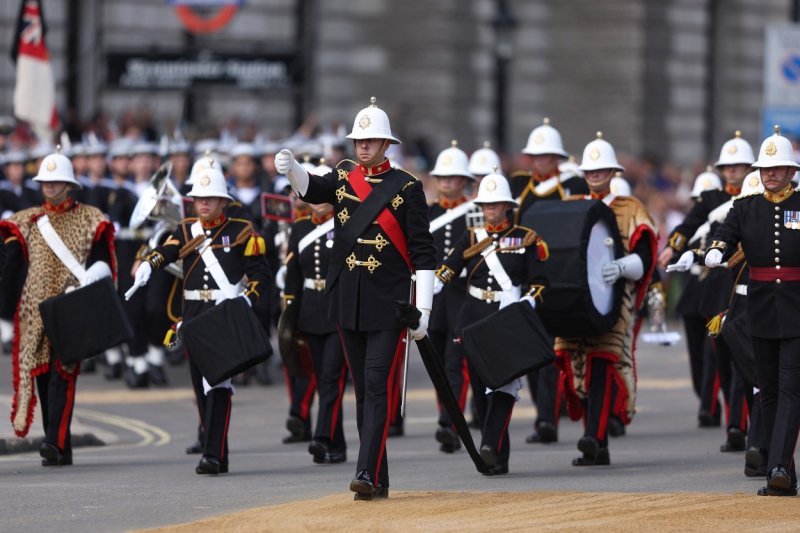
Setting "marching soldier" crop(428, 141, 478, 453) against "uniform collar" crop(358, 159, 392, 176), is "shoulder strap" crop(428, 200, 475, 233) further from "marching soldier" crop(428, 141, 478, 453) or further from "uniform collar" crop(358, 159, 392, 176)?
"uniform collar" crop(358, 159, 392, 176)

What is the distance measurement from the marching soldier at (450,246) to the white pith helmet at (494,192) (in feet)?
4.75

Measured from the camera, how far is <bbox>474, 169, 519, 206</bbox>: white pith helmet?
14.5 metres

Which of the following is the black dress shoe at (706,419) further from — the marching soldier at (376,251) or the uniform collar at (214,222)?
the marching soldier at (376,251)

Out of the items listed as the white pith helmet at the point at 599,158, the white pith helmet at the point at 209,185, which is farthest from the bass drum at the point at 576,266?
the white pith helmet at the point at 209,185

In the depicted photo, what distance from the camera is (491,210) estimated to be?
14.6 metres

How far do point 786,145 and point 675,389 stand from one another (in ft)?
28.3

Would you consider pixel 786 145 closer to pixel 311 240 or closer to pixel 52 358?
pixel 311 240

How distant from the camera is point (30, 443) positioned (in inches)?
612

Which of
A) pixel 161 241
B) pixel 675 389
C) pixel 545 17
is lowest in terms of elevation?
pixel 675 389

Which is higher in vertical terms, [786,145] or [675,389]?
[786,145]

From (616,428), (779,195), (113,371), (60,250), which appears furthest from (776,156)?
(113,371)

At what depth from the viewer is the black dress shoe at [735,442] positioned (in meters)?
15.7

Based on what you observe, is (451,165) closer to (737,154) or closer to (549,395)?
(549,395)

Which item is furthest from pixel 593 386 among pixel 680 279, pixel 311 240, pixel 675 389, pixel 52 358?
pixel 680 279
